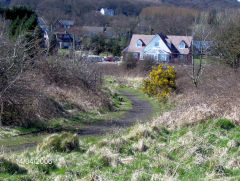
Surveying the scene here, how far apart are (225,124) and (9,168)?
277 inches

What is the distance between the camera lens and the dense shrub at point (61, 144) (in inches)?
376

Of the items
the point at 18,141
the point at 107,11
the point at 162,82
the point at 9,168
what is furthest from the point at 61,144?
the point at 107,11

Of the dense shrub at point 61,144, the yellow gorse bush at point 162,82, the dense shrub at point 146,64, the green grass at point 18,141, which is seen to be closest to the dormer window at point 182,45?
the dense shrub at point 146,64

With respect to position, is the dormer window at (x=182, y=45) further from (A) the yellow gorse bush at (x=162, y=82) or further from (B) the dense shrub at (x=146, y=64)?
(A) the yellow gorse bush at (x=162, y=82)

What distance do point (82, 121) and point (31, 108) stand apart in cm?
290

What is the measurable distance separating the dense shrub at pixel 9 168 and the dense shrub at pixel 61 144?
194cm

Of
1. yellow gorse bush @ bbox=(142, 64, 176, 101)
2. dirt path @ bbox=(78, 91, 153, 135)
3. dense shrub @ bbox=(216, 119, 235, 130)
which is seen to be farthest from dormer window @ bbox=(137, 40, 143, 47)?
dense shrub @ bbox=(216, 119, 235, 130)

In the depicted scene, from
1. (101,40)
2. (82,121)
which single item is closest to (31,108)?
(82,121)

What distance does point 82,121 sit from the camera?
55.8 feet

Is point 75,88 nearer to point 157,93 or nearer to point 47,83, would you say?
point 47,83

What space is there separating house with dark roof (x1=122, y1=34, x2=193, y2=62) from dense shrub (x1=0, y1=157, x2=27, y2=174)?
1785 inches

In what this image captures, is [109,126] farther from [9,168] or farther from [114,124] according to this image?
[9,168]

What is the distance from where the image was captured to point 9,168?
737 cm

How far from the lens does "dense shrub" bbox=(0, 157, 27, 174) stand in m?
7.32
